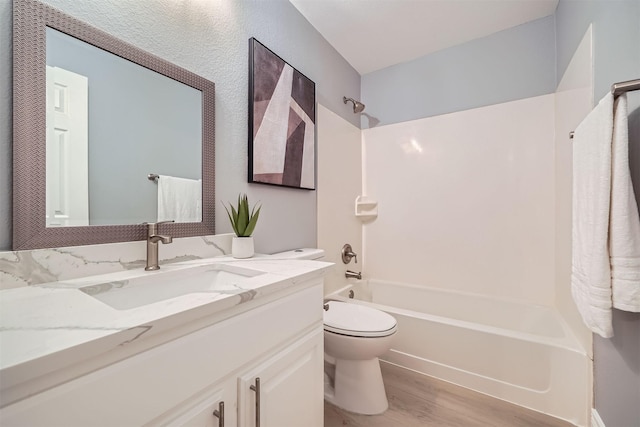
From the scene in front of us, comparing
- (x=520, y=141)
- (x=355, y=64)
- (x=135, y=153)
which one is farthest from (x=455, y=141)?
(x=135, y=153)

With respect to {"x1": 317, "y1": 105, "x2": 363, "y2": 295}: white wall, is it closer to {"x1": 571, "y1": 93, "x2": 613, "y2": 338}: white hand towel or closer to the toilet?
the toilet

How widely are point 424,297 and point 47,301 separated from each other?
2.28 metres

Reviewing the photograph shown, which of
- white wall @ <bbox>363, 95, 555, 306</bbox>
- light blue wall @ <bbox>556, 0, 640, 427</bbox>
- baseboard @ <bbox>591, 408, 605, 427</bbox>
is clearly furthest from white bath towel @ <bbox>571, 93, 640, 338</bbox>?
white wall @ <bbox>363, 95, 555, 306</bbox>

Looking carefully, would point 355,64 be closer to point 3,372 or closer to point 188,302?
point 188,302

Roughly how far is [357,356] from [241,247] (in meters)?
0.85

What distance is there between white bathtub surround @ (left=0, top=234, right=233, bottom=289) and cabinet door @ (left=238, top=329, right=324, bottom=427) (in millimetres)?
593

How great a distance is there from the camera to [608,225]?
0.93 meters

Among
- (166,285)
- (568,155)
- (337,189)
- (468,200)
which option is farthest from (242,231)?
(568,155)

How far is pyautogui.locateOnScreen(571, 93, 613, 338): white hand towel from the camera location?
36.1 inches

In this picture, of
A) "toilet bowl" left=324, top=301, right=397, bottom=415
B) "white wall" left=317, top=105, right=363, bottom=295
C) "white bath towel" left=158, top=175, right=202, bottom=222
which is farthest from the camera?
"white wall" left=317, top=105, right=363, bottom=295

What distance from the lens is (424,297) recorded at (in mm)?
2215

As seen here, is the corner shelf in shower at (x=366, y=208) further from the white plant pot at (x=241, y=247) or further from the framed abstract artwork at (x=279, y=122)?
the white plant pot at (x=241, y=247)

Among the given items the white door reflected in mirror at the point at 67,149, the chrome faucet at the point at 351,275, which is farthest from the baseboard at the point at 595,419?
the white door reflected in mirror at the point at 67,149

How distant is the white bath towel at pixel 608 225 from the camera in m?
0.88
